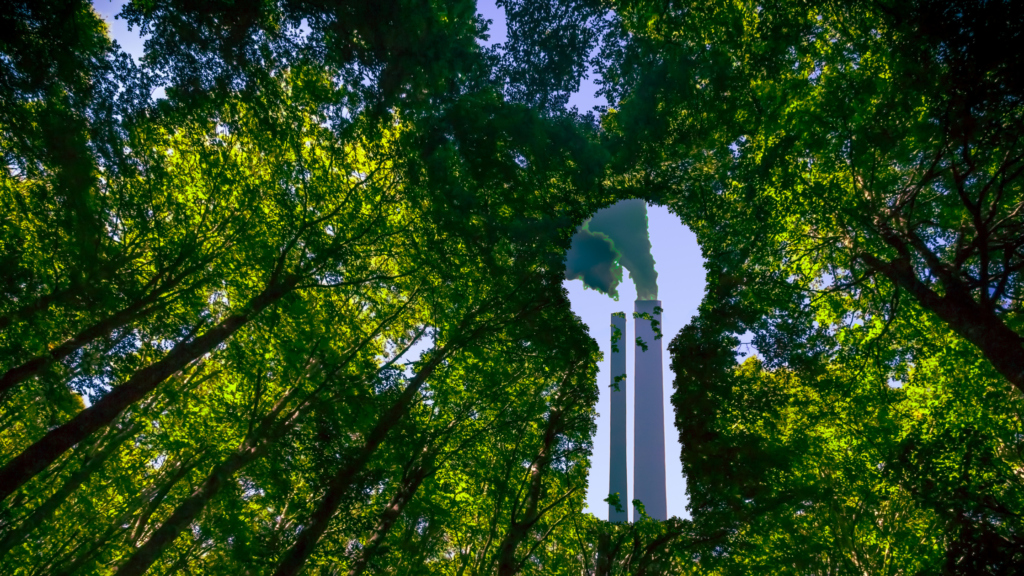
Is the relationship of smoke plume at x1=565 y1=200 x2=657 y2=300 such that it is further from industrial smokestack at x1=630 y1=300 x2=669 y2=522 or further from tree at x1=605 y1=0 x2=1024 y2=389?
tree at x1=605 y1=0 x2=1024 y2=389

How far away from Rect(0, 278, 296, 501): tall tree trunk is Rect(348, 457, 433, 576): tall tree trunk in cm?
441

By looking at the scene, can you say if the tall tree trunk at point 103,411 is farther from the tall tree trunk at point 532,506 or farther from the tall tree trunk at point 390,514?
the tall tree trunk at point 532,506

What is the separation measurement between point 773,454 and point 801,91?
24.1 feet

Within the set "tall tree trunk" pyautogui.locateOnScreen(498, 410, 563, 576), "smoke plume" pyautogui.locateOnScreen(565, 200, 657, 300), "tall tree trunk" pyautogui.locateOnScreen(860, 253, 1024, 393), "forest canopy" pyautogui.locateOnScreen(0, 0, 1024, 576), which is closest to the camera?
"tall tree trunk" pyautogui.locateOnScreen(860, 253, 1024, 393)

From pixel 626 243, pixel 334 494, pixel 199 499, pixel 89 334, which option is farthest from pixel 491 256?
pixel 626 243

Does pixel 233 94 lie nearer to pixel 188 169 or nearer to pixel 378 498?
pixel 188 169

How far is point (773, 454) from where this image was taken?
9.76 metres

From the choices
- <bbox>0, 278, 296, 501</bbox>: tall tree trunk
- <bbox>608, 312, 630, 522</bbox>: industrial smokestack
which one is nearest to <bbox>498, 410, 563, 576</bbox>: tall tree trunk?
<bbox>0, 278, 296, 501</bbox>: tall tree trunk

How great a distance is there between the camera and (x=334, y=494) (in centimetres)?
739

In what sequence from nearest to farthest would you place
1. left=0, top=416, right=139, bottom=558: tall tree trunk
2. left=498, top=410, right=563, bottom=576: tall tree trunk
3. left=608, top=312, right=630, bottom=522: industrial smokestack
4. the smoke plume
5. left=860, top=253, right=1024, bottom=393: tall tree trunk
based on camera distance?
1. left=860, top=253, right=1024, bottom=393: tall tree trunk
2. left=0, top=416, right=139, bottom=558: tall tree trunk
3. left=498, top=410, right=563, bottom=576: tall tree trunk
4. left=608, top=312, right=630, bottom=522: industrial smokestack
5. the smoke plume

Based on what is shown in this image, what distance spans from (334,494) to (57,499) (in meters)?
5.76

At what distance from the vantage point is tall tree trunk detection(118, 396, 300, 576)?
6438 mm

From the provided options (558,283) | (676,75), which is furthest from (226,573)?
(676,75)

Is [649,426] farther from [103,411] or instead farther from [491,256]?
[103,411]
